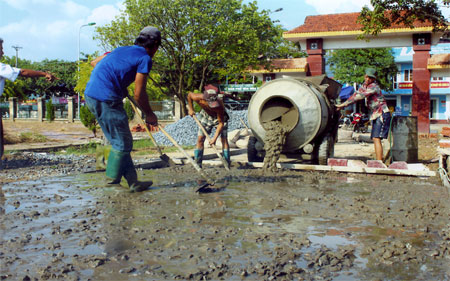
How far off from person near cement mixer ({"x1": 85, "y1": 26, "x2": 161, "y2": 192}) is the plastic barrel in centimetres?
484

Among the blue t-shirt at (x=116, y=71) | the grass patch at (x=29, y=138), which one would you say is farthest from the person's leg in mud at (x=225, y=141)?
the grass patch at (x=29, y=138)

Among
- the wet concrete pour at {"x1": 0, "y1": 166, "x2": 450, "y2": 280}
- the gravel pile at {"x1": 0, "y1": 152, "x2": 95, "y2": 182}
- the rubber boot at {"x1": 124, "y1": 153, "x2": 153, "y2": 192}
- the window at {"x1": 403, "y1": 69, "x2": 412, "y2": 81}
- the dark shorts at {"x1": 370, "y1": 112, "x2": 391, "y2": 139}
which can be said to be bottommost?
the wet concrete pour at {"x1": 0, "y1": 166, "x2": 450, "y2": 280}

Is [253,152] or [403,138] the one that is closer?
[403,138]

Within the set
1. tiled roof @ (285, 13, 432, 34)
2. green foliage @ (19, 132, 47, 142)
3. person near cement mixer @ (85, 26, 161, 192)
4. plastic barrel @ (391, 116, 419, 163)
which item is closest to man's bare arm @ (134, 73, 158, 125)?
person near cement mixer @ (85, 26, 161, 192)

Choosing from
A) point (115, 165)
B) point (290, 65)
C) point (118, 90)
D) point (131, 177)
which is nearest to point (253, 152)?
point (131, 177)

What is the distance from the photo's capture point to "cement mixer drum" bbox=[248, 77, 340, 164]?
7.63 m

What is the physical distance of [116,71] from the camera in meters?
4.92

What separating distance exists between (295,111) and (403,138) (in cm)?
202

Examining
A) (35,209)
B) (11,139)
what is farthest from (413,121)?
(11,139)

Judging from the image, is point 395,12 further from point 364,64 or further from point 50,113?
point 50,113

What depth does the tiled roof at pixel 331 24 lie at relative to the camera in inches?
802

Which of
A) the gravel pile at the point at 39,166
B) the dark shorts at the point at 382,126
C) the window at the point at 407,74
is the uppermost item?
the window at the point at 407,74

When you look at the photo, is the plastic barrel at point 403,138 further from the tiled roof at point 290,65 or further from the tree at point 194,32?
the tiled roof at point 290,65

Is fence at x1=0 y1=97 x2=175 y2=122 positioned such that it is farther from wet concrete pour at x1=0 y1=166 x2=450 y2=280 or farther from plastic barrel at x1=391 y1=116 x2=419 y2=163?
wet concrete pour at x1=0 y1=166 x2=450 y2=280
